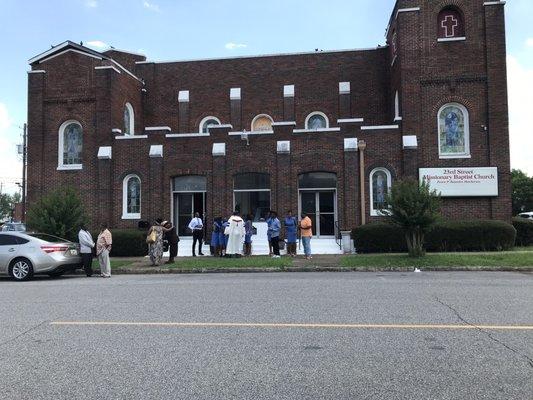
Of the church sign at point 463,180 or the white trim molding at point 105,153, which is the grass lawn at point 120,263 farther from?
the church sign at point 463,180

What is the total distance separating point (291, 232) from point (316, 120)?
10.5m

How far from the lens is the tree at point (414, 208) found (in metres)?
16.8

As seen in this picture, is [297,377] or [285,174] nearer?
[297,377]

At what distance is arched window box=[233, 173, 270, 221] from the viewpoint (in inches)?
898

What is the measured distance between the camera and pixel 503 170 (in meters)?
21.5

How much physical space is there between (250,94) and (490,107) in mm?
12033

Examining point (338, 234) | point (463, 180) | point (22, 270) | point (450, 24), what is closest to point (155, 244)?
point (22, 270)

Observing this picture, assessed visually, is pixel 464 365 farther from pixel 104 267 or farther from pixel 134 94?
pixel 134 94

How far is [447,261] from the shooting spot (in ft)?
52.9

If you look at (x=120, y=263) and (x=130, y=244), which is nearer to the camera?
(x=120, y=263)

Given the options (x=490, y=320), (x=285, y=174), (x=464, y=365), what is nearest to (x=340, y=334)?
(x=464, y=365)

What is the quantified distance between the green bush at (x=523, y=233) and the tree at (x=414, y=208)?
7.29 m

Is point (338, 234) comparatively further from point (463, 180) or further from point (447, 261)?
point (447, 261)

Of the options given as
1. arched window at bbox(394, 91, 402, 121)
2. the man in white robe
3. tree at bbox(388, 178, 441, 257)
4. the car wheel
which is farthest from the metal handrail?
the car wheel
